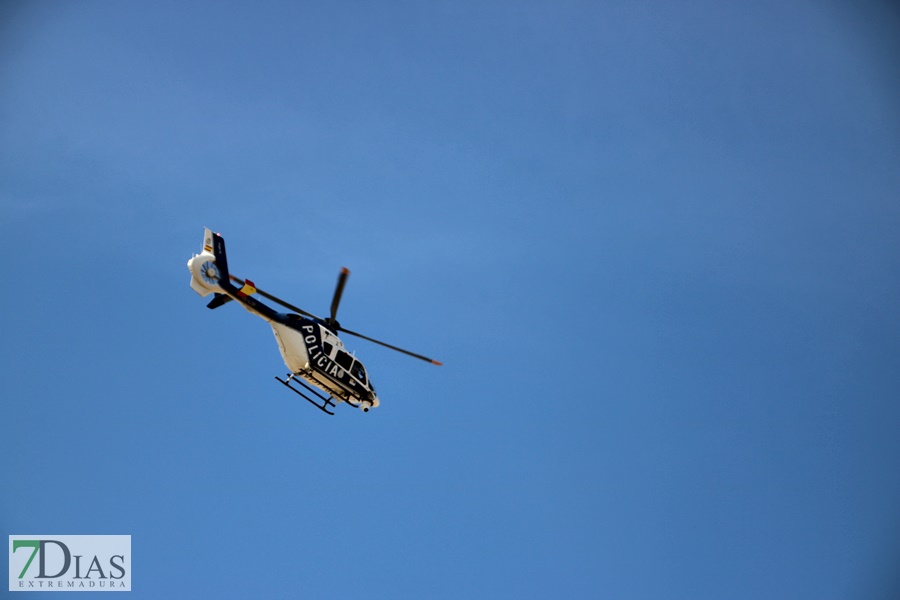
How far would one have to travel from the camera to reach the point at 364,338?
2694cm

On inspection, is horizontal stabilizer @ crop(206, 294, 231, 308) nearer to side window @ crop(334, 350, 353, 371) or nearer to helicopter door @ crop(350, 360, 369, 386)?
side window @ crop(334, 350, 353, 371)

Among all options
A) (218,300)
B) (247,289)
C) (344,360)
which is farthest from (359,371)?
(218,300)

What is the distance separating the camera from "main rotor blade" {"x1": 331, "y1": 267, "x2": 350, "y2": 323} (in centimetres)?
2491

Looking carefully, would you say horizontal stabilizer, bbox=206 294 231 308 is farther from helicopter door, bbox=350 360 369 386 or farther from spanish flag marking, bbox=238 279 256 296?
helicopter door, bbox=350 360 369 386

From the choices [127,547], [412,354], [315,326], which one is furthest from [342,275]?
[127,547]

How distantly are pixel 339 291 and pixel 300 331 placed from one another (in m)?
1.85

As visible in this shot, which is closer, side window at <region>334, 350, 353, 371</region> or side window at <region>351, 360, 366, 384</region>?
side window at <region>334, 350, 353, 371</region>

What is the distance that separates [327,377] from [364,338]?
1.89m

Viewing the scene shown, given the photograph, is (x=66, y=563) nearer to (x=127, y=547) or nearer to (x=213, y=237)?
(x=127, y=547)

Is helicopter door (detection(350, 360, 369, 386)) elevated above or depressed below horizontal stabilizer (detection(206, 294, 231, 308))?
below

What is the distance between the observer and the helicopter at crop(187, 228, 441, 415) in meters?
24.8

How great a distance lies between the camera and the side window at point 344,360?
2649 cm

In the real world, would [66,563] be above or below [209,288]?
below

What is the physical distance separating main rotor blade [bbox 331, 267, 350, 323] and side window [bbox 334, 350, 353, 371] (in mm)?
1245
